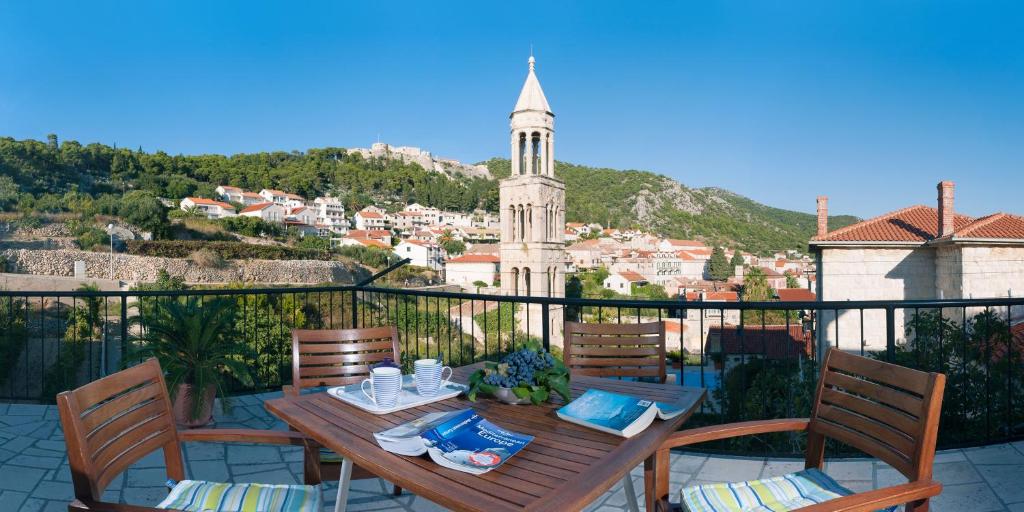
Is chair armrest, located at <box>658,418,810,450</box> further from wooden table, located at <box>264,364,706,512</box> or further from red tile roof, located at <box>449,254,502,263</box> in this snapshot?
red tile roof, located at <box>449,254,502,263</box>

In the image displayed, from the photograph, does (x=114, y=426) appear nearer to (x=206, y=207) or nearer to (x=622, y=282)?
(x=622, y=282)

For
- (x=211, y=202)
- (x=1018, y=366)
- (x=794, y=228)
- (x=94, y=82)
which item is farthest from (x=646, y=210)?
(x=1018, y=366)

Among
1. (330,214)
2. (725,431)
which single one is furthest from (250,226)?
(725,431)

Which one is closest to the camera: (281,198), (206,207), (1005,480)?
(1005,480)

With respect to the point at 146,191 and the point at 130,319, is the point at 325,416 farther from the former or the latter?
the point at 146,191

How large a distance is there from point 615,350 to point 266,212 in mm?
65139

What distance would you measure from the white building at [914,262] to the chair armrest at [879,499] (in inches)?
562

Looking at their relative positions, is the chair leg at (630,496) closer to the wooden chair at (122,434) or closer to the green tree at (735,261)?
the wooden chair at (122,434)

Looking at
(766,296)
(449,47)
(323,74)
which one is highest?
(323,74)

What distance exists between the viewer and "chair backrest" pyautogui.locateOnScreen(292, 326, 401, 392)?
2518 millimetres

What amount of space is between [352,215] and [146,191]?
1093 inches

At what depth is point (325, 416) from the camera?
1716 mm

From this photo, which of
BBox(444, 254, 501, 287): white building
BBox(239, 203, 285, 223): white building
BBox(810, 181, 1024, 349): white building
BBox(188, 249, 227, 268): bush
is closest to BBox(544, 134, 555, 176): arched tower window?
BBox(810, 181, 1024, 349): white building

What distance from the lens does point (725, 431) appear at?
5.73ft
